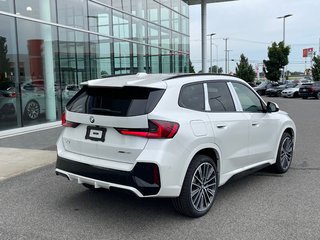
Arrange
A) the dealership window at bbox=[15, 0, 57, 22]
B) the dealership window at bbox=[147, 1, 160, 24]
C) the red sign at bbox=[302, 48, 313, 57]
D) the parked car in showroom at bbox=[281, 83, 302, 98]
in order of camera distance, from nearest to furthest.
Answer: the dealership window at bbox=[15, 0, 57, 22] → the dealership window at bbox=[147, 1, 160, 24] → the parked car in showroom at bbox=[281, 83, 302, 98] → the red sign at bbox=[302, 48, 313, 57]

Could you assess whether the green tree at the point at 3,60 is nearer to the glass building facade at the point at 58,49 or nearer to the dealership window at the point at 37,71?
the glass building facade at the point at 58,49

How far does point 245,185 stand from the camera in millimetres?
5484

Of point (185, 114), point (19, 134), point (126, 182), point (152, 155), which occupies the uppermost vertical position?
point (185, 114)

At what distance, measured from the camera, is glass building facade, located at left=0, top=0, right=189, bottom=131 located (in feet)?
37.6

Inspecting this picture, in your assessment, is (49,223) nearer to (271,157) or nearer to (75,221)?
(75,221)

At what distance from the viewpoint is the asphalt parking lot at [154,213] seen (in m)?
3.83

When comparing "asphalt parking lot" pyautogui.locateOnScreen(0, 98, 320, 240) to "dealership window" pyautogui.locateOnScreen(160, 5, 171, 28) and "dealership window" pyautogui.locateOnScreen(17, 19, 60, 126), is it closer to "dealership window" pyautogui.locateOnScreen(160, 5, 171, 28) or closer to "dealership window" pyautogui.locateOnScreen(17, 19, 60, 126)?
"dealership window" pyautogui.locateOnScreen(17, 19, 60, 126)

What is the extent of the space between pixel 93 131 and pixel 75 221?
1.08 m

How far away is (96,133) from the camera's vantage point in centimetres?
408

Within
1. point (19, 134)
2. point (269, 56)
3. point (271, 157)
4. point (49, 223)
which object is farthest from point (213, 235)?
point (269, 56)

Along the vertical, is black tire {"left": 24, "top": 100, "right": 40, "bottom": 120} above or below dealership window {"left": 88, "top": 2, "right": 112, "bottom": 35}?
below

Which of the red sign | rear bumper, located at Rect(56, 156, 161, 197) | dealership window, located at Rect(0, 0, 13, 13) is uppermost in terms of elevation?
the red sign

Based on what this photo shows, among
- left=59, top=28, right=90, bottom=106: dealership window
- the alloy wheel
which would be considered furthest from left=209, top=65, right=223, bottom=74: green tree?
the alloy wheel

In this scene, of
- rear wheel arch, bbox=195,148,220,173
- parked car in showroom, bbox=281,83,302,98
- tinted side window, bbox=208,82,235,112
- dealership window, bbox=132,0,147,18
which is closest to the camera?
rear wheel arch, bbox=195,148,220,173
